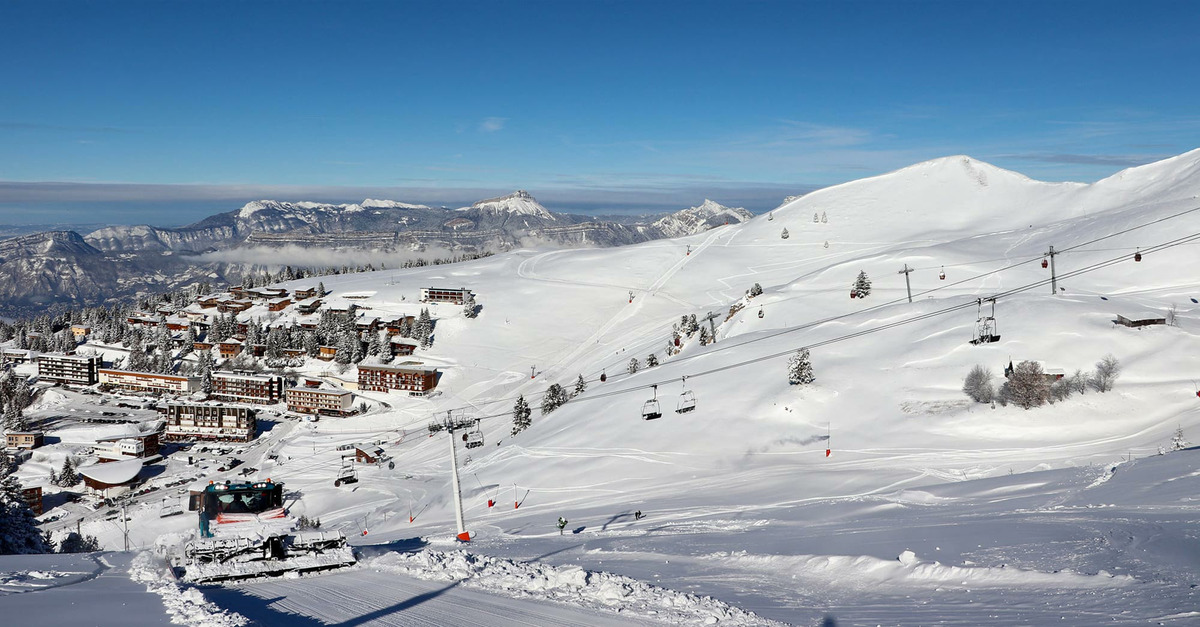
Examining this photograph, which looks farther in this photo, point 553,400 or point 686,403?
point 553,400

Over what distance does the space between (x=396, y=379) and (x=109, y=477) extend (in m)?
34.5

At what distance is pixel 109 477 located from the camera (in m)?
68.8

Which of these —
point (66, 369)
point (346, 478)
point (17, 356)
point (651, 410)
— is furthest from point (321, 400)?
point (17, 356)

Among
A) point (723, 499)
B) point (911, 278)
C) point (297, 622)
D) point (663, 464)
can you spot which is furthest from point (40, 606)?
point (911, 278)

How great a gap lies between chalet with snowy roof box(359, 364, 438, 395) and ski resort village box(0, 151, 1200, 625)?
0.96 feet

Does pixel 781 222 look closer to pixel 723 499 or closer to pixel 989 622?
pixel 723 499

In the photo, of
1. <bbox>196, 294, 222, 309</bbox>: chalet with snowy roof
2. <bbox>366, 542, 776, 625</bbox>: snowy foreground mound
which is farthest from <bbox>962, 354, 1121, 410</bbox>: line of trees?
<bbox>196, 294, 222, 309</bbox>: chalet with snowy roof

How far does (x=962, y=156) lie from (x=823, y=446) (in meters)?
165

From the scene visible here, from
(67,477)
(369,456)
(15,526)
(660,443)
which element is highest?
(15,526)

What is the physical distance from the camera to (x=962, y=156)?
17625 centimetres

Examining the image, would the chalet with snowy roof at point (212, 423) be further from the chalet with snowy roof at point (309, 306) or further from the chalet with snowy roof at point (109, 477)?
the chalet with snowy roof at point (309, 306)

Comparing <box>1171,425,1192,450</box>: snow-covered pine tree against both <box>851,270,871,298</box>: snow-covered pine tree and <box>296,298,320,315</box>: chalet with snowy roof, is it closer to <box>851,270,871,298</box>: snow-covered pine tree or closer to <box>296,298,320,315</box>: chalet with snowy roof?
<box>851,270,871,298</box>: snow-covered pine tree

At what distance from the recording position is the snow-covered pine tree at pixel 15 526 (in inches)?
1067

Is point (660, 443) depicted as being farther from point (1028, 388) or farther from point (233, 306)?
point (233, 306)
